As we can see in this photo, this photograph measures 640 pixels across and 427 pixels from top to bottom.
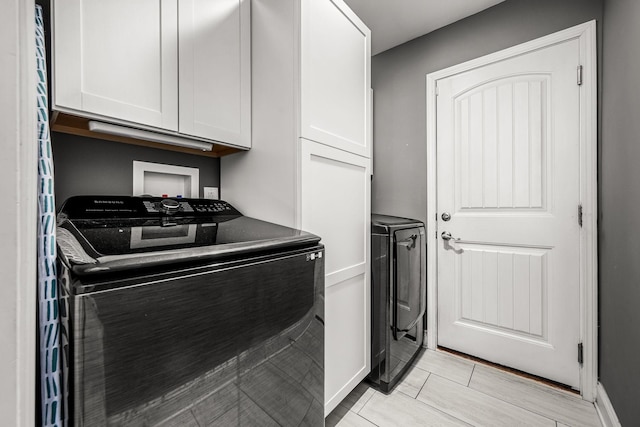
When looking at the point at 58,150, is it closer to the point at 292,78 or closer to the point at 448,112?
the point at 292,78

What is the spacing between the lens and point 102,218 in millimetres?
1063

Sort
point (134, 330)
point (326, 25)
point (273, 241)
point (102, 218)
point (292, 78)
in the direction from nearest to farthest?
point (134, 330) < point (273, 241) < point (102, 218) < point (292, 78) < point (326, 25)

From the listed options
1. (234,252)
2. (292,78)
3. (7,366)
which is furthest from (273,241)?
(292,78)

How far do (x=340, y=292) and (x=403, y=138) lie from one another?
4.99ft

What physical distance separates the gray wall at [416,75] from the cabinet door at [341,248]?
2.55 ft

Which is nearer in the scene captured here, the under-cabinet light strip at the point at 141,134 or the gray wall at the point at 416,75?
the under-cabinet light strip at the point at 141,134

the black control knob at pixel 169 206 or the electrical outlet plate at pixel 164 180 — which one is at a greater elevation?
the electrical outlet plate at pixel 164 180

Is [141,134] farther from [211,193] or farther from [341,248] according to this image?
[341,248]

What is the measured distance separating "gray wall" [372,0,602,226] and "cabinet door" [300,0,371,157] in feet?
2.46

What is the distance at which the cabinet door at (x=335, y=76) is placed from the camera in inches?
50.9

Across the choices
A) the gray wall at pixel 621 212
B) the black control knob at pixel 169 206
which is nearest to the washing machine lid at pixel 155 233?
the black control knob at pixel 169 206

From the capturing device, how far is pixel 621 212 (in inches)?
53.0

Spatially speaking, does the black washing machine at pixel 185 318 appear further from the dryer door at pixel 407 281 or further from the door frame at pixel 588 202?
the door frame at pixel 588 202

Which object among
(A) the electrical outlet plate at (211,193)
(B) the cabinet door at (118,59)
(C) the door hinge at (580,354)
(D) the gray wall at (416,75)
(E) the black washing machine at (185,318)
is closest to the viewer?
(E) the black washing machine at (185,318)
